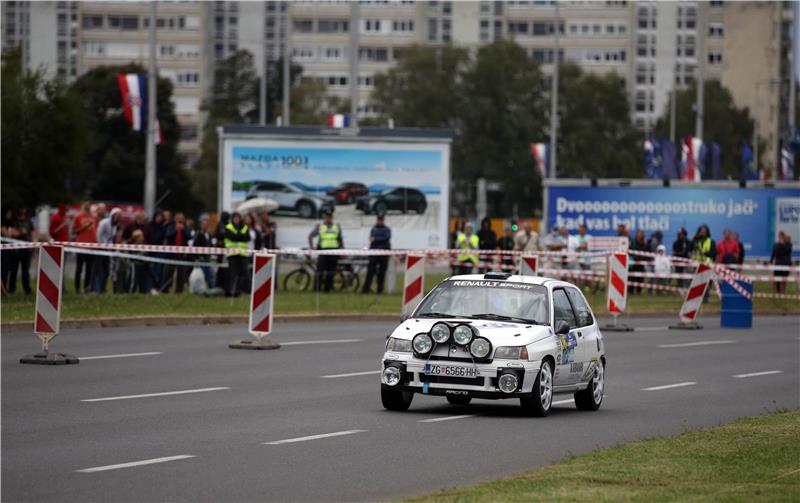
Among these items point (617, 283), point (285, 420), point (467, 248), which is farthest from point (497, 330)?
point (467, 248)

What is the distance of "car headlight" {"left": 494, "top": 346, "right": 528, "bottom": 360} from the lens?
15.7m

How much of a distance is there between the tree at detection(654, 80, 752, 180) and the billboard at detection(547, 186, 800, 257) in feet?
244

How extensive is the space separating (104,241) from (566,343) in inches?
849

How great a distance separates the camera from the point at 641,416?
655 inches

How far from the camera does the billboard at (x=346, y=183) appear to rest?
43125 millimetres

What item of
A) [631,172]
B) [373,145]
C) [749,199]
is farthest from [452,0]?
[373,145]

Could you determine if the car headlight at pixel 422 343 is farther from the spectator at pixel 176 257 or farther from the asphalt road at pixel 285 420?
the spectator at pixel 176 257

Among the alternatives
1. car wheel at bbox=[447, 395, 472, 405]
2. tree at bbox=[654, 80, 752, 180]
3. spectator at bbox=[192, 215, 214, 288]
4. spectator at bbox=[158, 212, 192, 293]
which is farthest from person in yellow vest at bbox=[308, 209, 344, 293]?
tree at bbox=[654, 80, 752, 180]

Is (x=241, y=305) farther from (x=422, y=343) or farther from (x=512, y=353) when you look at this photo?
(x=512, y=353)

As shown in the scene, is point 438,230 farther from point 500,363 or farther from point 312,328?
point 500,363

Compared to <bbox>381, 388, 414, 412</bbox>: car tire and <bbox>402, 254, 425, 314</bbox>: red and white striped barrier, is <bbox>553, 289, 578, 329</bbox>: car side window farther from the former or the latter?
<bbox>402, 254, 425, 314</bbox>: red and white striped barrier

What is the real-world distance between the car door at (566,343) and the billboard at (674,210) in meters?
35.8

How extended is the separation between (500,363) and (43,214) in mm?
73132

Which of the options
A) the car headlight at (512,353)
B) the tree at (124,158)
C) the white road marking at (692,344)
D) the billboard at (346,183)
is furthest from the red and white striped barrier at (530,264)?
the tree at (124,158)
